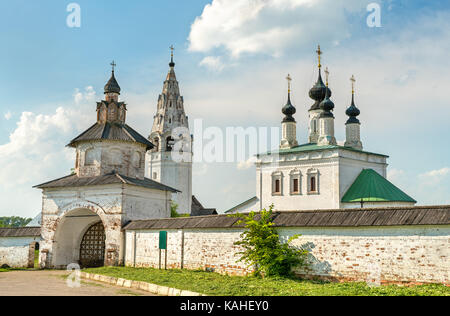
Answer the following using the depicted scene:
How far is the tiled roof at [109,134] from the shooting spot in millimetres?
22202

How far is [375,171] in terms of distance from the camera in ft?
111

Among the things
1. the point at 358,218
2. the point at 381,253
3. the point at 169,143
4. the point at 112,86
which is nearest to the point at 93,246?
the point at 112,86

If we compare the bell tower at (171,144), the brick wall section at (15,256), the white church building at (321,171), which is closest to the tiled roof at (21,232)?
the brick wall section at (15,256)

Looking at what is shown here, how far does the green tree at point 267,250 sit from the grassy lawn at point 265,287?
498 millimetres

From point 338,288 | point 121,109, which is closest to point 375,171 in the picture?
point 121,109

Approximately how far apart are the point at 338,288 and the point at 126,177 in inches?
514

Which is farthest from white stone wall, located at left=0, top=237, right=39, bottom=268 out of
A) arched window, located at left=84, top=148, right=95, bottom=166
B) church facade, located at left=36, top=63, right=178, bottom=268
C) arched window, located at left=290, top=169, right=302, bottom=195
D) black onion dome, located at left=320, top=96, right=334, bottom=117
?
black onion dome, located at left=320, top=96, right=334, bottom=117

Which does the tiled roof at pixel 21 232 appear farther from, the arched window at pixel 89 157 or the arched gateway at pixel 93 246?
the arched window at pixel 89 157

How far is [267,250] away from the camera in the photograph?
1312 centimetres

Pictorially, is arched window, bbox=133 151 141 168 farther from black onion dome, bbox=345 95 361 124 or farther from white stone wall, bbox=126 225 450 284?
black onion dome, bbox=345 95 361 124

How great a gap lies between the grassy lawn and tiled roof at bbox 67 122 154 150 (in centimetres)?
907

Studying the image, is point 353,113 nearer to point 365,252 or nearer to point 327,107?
point 327,107

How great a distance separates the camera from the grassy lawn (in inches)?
384

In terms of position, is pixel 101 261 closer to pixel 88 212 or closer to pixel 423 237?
pixel 88 212
